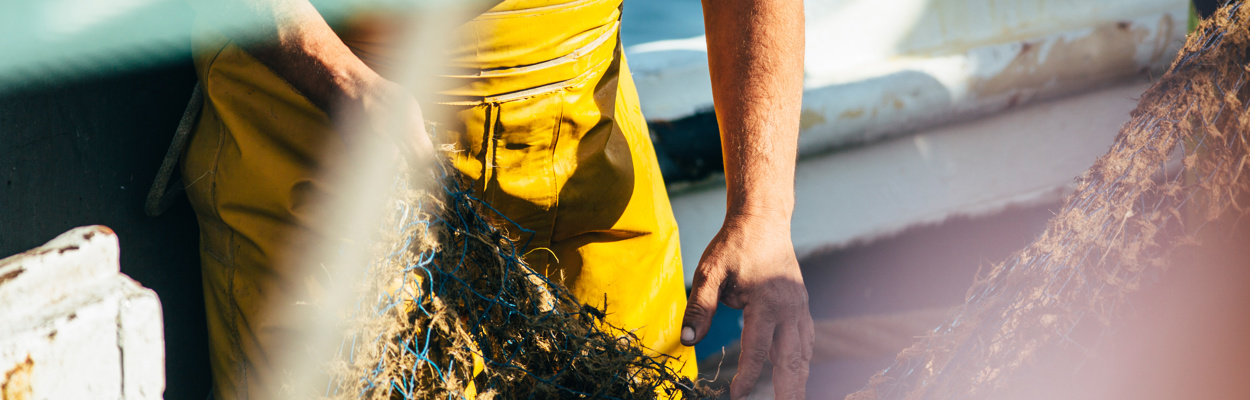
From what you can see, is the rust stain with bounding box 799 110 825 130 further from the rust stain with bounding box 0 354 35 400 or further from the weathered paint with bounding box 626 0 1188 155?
the rust stain with bounding box 0 354 35 400

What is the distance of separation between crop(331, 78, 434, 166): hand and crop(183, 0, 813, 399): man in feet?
0.05

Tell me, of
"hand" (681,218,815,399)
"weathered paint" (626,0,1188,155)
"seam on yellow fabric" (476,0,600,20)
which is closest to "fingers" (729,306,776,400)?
"hand" (681,218,815,399)

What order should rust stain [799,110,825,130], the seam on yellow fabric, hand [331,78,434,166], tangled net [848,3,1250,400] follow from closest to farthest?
hand [331,78,434,166] → the seam on yellow fabric → tangled net [848,3,1250,400] → rust stain [799,110,825,130]

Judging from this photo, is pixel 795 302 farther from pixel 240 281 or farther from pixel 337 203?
pixel 240 281

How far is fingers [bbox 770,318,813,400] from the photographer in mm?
1101

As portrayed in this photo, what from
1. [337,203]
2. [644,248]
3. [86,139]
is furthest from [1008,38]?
[86,139]

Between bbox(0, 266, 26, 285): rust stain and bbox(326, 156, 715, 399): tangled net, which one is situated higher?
bbox(0, 266, 26, 285): rust stain

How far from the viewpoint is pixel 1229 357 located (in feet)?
5.06

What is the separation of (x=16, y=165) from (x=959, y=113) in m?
2.22

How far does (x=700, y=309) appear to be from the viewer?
1057 mm

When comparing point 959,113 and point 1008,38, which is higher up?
point 1008,38

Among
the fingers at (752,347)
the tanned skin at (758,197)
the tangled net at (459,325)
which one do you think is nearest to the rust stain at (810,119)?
the tanned skin at (758,197)

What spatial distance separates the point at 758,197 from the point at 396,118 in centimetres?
57

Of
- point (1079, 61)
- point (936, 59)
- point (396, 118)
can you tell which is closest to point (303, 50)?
point (396, 118)
